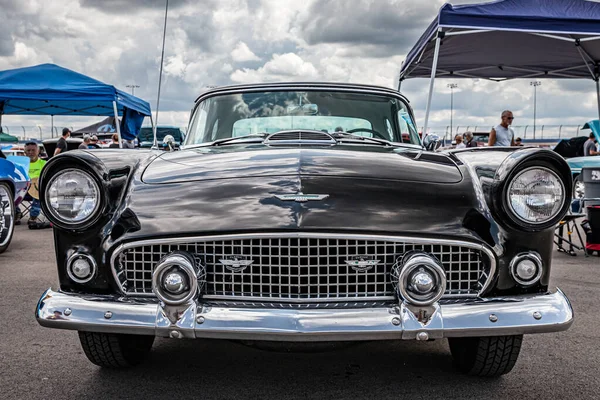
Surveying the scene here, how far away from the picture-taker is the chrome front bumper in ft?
7.24

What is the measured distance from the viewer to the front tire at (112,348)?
277 cm

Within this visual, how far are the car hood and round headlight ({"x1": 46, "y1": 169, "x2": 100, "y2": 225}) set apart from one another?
235 millimetres

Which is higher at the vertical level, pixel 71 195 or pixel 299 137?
pixel 299 137

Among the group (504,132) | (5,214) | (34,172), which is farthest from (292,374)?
(34,172)

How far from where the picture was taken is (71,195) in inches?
102

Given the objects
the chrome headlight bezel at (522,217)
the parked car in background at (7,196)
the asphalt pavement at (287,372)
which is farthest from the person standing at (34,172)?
the chrome headlight bezel at (522,217)

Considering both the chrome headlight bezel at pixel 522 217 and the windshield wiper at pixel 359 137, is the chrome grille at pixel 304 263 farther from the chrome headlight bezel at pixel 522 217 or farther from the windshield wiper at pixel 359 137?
the windshield wiper at pixel 359 137

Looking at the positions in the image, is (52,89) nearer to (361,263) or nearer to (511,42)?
(511,42)

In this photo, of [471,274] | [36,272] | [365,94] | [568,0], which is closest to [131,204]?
[471,274]

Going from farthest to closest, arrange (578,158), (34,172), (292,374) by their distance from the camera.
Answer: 1. (34,172)
2. (578,158)
3. (292,374)

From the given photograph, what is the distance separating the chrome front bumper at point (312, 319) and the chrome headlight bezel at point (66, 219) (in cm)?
30

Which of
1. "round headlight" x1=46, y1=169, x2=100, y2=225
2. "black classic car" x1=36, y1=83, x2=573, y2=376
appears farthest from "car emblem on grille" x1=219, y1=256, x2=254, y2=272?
"round headlight" x1=46, y1=169, x2=100, y2=225

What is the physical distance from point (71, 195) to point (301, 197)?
977 millimetres

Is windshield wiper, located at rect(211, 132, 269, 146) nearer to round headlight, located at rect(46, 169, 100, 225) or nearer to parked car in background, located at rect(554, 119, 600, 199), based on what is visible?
round headlight, located at rect(46, 169, 100, 225)
